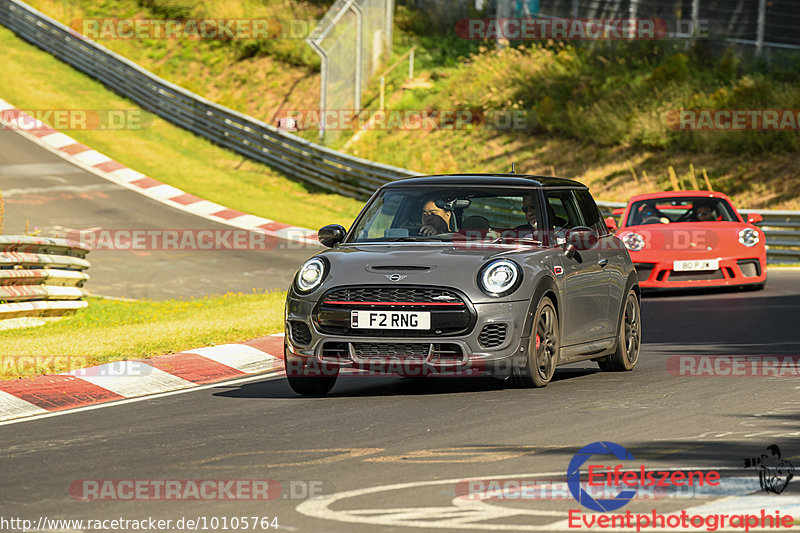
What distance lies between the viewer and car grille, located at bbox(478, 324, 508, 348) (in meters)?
8.74

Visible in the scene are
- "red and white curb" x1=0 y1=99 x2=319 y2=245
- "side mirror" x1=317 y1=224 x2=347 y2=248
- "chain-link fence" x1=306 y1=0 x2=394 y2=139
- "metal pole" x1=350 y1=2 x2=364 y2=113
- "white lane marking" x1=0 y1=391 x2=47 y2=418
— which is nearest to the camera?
"white lane marking" x1=0 y1=391 x2=47 y2=418

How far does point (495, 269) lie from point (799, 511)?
3850 mm

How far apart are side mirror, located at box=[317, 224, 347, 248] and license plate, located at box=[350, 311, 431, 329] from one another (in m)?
1.24

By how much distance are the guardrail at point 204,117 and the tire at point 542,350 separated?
18786mm

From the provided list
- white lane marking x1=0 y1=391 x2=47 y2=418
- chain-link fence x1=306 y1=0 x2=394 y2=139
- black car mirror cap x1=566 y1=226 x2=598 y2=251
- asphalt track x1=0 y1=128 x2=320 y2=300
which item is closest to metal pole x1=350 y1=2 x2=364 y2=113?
chain-link fence x1=306 y1=0 x2=394 y2=139

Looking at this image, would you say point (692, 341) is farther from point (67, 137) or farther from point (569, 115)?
point (67, 137)

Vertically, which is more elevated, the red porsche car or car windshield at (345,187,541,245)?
car windshield at (345,187,541,245)

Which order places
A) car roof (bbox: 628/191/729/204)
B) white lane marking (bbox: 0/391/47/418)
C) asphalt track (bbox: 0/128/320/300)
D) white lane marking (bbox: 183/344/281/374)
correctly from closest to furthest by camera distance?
white lane marking (bbox: 0/391/47/418) < white lane marking (bbox: 183/344/281/374) < car roof (bbox: 628/191/729/204) < asphalt track (bbox: 0/128/320/300)

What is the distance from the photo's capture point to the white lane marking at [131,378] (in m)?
9.95

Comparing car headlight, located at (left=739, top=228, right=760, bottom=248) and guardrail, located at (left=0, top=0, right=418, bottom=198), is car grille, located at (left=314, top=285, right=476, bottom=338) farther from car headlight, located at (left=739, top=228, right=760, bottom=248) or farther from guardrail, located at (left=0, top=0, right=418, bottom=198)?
guardrail, located at (left=0, top=0, right=418, bottom=198)

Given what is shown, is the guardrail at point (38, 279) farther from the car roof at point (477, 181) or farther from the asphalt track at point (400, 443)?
the car roof at point (477, 181)

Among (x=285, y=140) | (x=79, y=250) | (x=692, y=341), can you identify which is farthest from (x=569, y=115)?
(x=692, y=341)

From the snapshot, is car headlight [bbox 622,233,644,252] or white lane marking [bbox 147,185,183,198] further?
white lane marking [bbox 147,185,183,198]

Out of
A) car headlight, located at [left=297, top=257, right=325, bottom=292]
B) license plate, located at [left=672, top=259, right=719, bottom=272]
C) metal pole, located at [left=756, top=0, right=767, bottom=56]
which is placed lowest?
license plate, located at [left=672, top=259, right=719, bottom=272]
